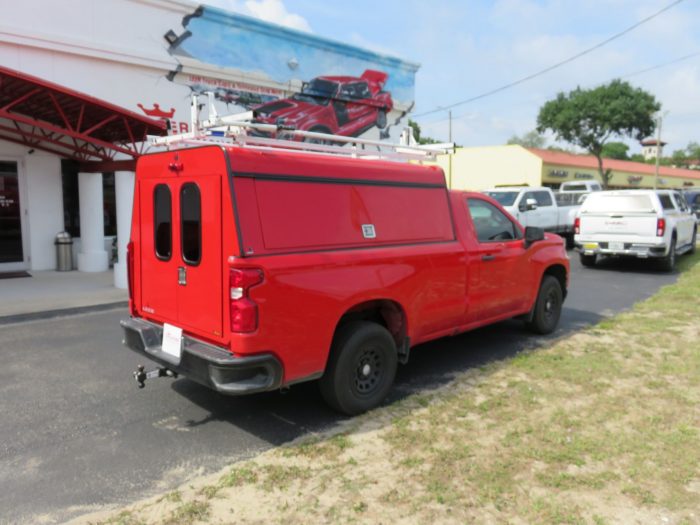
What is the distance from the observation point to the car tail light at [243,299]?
351 centimetres

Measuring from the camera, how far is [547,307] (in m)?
6.79

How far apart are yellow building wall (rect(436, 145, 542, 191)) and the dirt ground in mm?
31855

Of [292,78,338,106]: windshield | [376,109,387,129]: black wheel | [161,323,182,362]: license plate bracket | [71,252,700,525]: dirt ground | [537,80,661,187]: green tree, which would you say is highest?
[537,80,661,187]: green tree

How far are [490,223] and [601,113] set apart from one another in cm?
3507

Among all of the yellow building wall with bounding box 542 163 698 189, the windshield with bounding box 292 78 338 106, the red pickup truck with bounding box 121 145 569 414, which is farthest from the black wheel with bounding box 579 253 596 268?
the yellow building wall with bounding box 542 163 698 189

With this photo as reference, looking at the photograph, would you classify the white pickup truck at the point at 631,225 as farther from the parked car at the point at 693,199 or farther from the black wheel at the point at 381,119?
the parked car at the point at 693,199

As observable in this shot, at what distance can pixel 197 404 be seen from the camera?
181 inches

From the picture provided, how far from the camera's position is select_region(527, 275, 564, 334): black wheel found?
6.63 meters

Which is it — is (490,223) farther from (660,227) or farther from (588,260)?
(588,260)

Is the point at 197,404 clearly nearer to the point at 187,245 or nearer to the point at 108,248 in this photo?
the point at 187,245

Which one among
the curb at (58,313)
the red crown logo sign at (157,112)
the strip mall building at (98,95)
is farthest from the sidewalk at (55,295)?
the red crown logo sign at (157,112)

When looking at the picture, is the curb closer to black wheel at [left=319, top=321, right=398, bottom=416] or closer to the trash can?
the trash can

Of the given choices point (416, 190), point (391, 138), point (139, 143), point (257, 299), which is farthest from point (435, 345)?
point (391, 138)

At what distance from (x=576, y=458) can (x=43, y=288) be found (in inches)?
362
